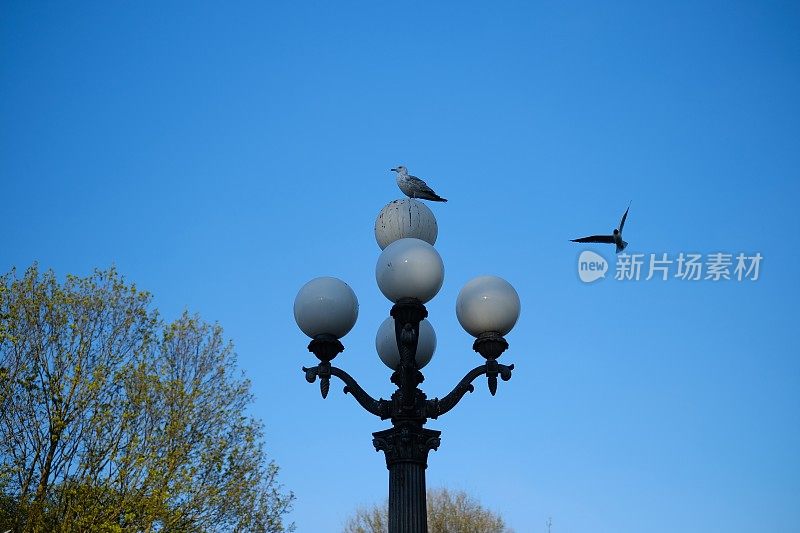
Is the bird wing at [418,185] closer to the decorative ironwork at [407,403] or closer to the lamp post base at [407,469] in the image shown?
the decorative ironwork at [407,403]

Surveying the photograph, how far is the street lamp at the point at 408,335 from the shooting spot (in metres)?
5.00

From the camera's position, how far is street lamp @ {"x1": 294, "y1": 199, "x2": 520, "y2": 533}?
16.4ft

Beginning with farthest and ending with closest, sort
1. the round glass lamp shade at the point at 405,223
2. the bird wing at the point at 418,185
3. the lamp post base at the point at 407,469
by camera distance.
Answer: the bird wing at the point at 418,185
the round glass lamp shade at the point at 405,223
the lamp post base at the point at 407,469

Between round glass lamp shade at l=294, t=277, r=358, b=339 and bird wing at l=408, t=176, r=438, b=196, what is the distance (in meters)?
1.38

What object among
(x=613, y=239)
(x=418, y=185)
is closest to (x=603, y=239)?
(x=613, y=239)

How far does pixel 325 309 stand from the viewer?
558 cm

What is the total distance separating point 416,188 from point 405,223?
625 mm

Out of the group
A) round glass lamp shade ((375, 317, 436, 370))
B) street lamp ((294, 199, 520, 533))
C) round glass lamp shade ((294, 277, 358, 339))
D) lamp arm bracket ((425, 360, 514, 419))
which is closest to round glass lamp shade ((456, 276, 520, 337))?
street lamp ((294, 199, 520, 533))

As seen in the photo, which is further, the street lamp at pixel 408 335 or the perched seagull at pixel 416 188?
the perched seagull at pixel 416 188

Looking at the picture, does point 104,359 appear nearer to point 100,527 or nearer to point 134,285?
point 134,285

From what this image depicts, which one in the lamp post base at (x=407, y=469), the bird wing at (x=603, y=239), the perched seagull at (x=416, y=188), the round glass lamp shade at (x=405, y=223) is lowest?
the lamp post base at (x=407, y=469)

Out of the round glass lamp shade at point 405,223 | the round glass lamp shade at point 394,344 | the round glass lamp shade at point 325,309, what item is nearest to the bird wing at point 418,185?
the round glass lamp shade at point 405,223

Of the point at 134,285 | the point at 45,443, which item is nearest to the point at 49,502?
the point at 45,443

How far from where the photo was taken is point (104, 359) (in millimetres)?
16047
